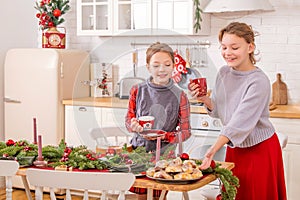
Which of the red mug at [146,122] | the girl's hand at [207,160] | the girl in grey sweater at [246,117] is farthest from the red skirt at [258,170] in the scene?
the red mug at [146,122]

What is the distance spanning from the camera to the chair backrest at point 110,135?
2580 millimetres

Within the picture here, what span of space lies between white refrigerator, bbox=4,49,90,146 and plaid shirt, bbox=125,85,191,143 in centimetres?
240

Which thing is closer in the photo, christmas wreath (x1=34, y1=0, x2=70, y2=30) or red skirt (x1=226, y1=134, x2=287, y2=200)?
red skirt (x1=226, y1=134, x2=287, y2=200)

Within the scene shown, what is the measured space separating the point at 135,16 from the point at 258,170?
2.18 m

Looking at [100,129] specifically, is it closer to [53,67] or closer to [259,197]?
[259,197]

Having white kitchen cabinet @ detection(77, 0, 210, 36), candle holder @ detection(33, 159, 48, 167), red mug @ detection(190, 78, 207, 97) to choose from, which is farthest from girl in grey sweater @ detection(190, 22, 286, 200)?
white kitchen cabinet @ detection(77, 0, 210, 36)

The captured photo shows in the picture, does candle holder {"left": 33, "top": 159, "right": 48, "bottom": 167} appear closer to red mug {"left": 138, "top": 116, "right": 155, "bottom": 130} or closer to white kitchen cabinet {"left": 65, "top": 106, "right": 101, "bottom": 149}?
white kitchen cabinet {"left": 65, "top": 106, "right": 101, "bottom": 149}

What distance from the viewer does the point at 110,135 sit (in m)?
2.58

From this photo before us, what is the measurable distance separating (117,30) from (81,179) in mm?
2855

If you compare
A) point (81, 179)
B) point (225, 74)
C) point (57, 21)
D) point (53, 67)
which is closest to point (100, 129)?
point (81, 179)

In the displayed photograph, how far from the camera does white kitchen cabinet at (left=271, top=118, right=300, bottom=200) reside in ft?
13.5

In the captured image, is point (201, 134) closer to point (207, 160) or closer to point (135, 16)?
point (207, 160)

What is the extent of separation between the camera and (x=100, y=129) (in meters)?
2.59

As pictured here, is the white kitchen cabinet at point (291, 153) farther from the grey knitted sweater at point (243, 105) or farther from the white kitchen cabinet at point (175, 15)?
the grey knitted sweater at point (243, 105)
